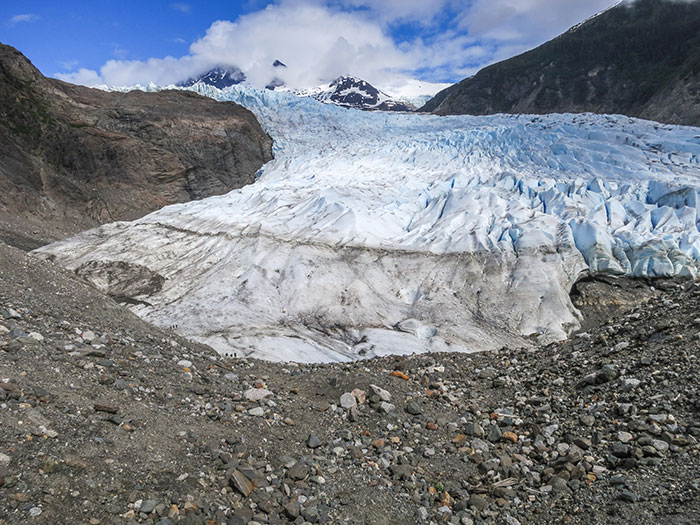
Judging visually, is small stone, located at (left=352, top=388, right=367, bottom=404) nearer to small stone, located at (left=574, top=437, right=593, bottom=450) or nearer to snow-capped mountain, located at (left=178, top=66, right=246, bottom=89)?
small stone, located at (left=574, top=437, right=593, bottom=450)

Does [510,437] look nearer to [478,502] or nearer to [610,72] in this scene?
[478,502]

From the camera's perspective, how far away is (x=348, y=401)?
17.8ft

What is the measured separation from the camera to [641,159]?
20328 mm

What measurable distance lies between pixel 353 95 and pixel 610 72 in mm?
82388

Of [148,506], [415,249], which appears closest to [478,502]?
[148,506]

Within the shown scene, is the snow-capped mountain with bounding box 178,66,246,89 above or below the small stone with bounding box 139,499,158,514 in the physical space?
above

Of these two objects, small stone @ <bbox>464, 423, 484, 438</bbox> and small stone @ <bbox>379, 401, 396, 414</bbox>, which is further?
small stone @ <bbox>379, 401, 396, 414</bbox>

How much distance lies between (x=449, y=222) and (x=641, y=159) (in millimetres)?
9636

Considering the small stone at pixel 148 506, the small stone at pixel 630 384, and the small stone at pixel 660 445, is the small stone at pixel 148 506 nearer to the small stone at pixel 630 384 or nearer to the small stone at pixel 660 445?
the small stone at pixel 660 445

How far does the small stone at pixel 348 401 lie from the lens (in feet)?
17.6

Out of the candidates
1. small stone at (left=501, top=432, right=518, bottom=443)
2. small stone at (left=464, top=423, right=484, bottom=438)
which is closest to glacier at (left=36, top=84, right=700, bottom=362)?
small stone at (left=464, top=423, right=484, bottom=438)

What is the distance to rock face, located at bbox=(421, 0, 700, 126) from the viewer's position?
51344 mm

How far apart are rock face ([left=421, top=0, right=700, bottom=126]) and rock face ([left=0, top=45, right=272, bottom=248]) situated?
43277mm

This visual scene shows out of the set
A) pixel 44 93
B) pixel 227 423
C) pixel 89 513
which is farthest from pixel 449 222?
pixel 44 93
